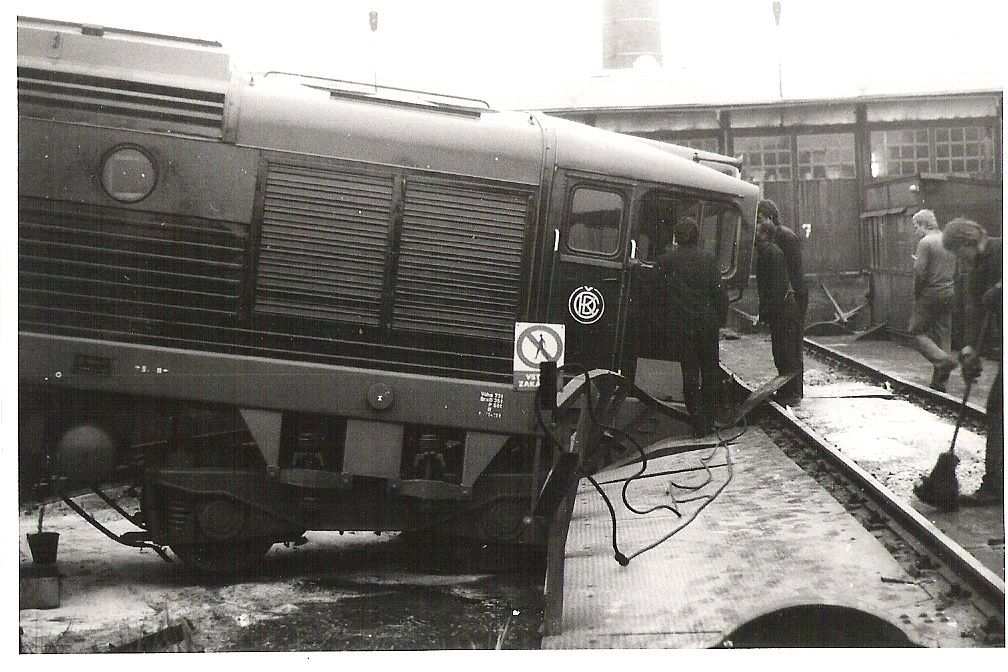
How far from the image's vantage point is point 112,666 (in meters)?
4.71

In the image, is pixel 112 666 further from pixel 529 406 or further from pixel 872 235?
pixel 872 235

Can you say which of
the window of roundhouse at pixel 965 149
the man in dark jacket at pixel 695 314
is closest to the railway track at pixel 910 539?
the man in dark jacket at pixel 695 314

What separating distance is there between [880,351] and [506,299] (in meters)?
7.73

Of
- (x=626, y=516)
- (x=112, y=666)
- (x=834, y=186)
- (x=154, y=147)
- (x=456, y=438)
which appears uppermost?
(x=834, y=186)

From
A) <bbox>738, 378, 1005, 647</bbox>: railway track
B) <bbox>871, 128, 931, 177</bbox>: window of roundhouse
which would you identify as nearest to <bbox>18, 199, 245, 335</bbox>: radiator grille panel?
<bbox>738, 378, 1005, 647</bbox>: railway track

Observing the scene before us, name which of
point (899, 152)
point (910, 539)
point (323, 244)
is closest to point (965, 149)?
point (899, 152)

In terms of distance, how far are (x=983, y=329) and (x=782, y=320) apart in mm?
3119

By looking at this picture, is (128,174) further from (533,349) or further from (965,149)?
(965,149)

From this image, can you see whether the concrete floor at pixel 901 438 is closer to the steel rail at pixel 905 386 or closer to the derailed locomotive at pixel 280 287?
the steel rail at pixel 905 386

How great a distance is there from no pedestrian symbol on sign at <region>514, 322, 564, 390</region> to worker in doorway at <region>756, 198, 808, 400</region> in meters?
2.79

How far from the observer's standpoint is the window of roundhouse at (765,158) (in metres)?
16.0

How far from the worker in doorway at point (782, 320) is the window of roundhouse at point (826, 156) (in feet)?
26.7

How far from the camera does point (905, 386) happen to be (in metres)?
8.68

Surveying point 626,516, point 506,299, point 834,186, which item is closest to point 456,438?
point 506,299
